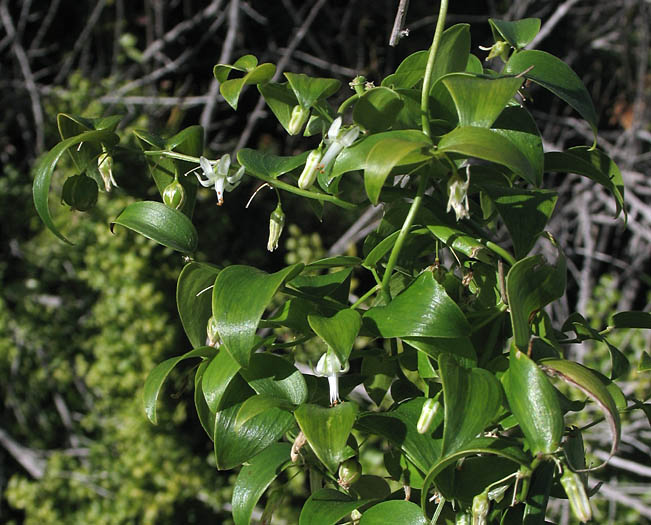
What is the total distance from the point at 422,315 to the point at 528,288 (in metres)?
0.05

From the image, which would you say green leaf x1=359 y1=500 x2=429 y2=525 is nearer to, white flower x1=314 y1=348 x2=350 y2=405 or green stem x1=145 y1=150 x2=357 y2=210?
white flower x1=314 y1=348 x2=350 y2=405

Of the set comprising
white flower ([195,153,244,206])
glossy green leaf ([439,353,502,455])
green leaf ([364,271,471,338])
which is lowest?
glossy green leaf ([439,353,502,455])

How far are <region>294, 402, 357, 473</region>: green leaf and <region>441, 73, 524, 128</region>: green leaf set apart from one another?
6.4 inches

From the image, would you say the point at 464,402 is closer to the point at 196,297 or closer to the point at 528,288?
the point at 528,288

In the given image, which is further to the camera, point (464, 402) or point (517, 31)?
point (517, 31)

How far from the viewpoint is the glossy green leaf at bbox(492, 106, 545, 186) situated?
1.23ft

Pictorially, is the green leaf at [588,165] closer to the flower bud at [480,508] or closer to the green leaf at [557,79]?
the green leaf at [557,79]

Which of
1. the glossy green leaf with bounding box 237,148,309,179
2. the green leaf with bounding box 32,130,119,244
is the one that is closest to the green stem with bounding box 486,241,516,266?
the glossy green leaf with bounding box 237,148,309,179

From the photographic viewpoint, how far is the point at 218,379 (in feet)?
1.22

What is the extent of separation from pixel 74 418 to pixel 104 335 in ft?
1.36

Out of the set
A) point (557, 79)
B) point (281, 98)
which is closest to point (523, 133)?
point (557, 79)

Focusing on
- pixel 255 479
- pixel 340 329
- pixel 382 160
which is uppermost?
pixel 382 160

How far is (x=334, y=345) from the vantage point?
35 cm

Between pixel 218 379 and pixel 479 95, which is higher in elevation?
pixel 479 95
